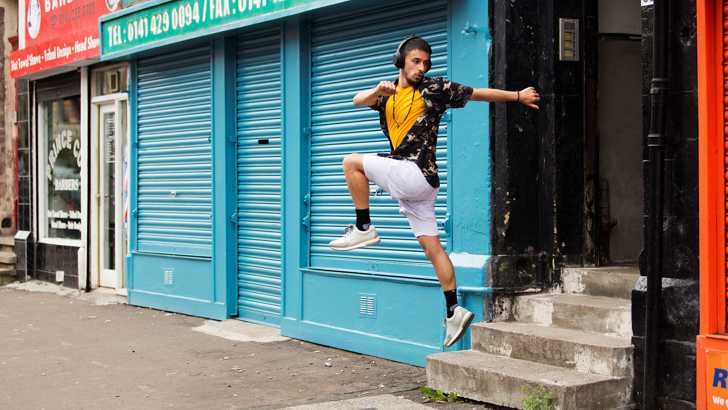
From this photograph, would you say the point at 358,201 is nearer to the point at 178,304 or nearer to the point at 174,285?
the point at 178,304

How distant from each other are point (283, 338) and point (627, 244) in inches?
139

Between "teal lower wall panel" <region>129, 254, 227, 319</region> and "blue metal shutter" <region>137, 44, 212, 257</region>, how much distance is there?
0.51 ft

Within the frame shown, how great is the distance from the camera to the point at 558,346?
23.7ft

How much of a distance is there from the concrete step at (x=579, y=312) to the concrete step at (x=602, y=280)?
72mm

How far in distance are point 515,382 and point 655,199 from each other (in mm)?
1490

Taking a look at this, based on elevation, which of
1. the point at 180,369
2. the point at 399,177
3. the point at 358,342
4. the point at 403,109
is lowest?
the point at 180,369

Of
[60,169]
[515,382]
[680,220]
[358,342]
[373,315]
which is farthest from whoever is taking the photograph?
[60,169]

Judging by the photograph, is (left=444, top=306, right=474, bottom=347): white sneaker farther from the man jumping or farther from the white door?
the white door

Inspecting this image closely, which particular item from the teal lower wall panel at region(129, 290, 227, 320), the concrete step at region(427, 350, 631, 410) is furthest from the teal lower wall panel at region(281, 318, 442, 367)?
the teal lower wall panel at region(129, 290, 227, 320)

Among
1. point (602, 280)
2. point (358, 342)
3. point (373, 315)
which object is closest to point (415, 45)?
point (602, 280)

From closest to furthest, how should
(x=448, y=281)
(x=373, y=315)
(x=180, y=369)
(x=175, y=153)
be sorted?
(x=448, y=281) < (x=180, y=369) < (x=373, y=315) < (x=175, y=153)

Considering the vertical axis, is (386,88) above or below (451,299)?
above

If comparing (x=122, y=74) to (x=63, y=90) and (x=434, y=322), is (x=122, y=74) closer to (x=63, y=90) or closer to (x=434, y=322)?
(x=63, y=90)

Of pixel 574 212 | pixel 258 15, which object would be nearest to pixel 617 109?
pixel 574 212
